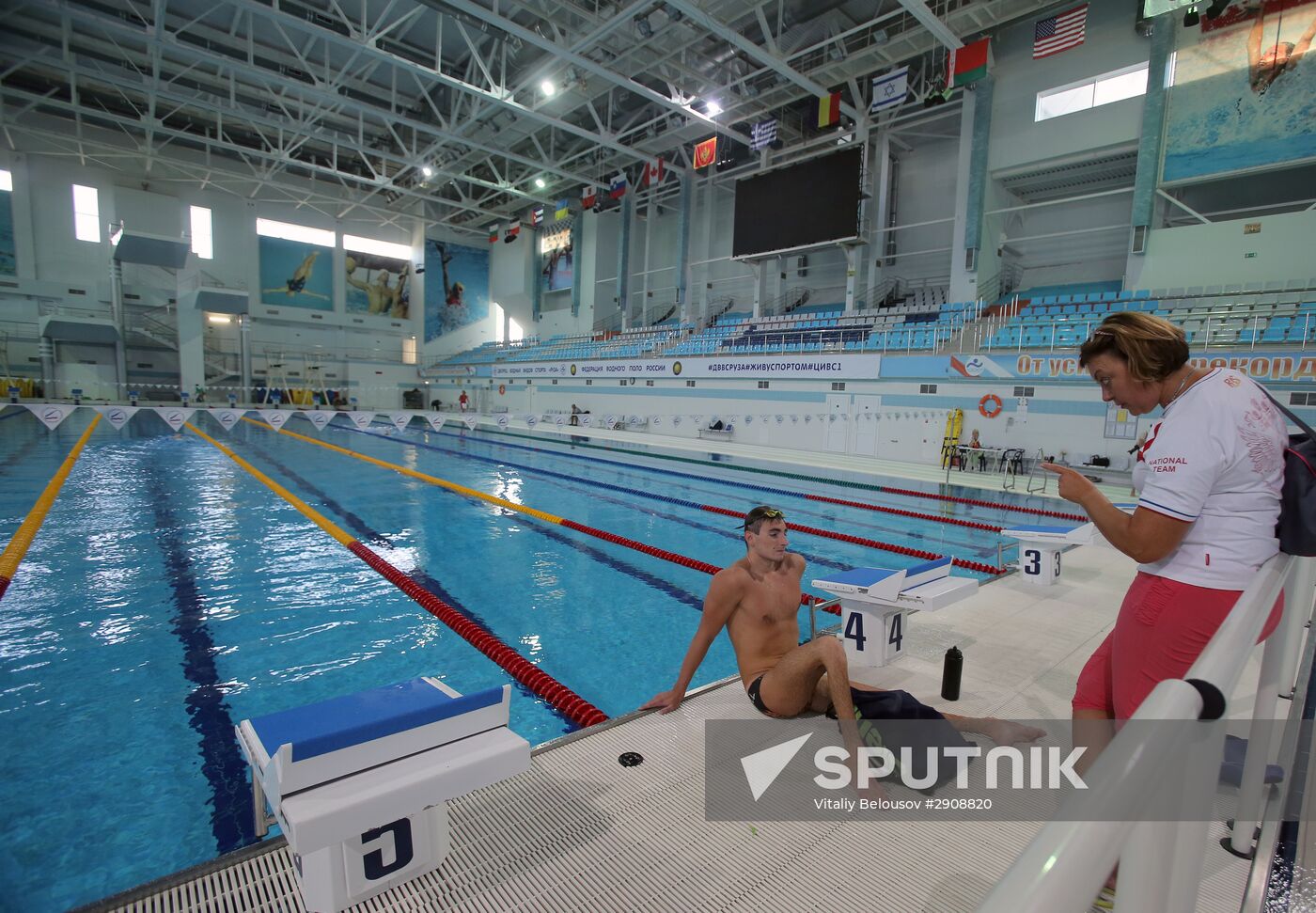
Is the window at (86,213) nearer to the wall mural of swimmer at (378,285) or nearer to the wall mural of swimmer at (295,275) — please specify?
the wall mural of swimmer at (295,275)

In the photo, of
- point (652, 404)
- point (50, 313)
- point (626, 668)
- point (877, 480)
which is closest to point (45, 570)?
point (626, 668)

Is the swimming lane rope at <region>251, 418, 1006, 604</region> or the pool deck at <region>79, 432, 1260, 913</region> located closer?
the pool deck at <region>79, 432, 1260, 913</region>

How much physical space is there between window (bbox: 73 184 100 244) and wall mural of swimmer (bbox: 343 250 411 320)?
8287 mm

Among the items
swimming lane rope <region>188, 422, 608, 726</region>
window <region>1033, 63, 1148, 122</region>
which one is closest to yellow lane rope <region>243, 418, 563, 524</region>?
swimming lane rope <region>188, 422, 608, 726</region>

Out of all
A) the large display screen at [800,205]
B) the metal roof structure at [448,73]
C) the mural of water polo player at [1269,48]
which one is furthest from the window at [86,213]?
the mural of water polo player at [1269,48]

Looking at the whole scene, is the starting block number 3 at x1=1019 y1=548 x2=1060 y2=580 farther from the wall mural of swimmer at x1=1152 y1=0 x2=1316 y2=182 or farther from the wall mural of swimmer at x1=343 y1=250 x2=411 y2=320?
the wall mural of swimmer at x1=343 y1=250 x2=411 y2=320

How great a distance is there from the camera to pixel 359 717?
1444mm

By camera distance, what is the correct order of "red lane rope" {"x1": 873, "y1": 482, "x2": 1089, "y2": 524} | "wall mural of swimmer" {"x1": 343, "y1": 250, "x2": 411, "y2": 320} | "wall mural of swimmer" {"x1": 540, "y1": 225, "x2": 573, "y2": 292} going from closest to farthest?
"red lane rope" {"x1": 873, "y1": 482, "x2": 1089, "y2": 524}, "wall mural of swimmer" {"x1": 540, "y1": 225, "x2": 573, "y2": 292}, "wall mural of swimmer" {"x1": 343, "y1": 250, "x2": 411, "y2": 320}

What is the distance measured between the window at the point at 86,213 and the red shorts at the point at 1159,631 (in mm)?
30695

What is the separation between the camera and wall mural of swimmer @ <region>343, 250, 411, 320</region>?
27.8 m

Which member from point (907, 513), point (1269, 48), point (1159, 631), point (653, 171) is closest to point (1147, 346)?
point (1159, 631)

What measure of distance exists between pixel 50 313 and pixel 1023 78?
96.4 feet

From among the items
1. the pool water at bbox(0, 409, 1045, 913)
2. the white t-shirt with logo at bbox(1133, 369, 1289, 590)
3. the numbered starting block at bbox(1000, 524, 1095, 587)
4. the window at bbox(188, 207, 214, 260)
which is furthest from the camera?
the window at bbox(188, 207, 214, 260)

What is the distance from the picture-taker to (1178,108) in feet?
38.6
